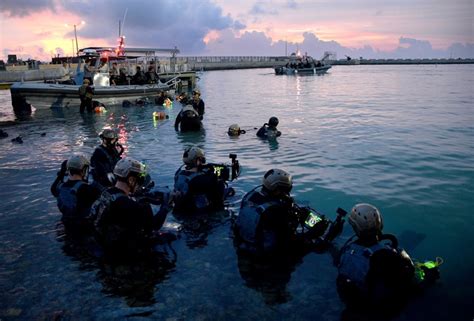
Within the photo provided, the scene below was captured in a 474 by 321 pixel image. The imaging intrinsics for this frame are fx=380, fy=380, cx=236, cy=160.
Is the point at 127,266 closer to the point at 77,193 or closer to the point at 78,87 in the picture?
the point at 77,193

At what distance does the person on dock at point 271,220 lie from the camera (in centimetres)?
571

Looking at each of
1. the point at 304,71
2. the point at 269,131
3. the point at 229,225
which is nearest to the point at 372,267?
the point at 229,225

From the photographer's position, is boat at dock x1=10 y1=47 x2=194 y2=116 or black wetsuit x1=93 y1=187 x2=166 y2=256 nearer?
black wetsuit x1=93 y1=187 x2=166 y2=256

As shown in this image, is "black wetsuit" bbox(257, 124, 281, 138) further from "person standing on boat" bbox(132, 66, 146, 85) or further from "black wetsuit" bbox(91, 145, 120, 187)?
"person standing on boat" bbox(132, 66, 146, 85)

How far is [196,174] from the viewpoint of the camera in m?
7.52

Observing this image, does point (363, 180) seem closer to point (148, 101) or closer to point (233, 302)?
point (233, 302)

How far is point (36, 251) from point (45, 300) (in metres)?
1.72

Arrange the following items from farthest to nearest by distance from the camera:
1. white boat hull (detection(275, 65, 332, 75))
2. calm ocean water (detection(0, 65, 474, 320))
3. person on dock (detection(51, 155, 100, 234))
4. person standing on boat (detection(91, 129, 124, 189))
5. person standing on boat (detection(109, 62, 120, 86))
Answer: white boat hull (detection(275, 65, 332, 75)), person standing on boat (detection(109, 62, 120, 86)), person standing on boat (detection(91, 129, 124, 189)), person on dock (detection(51, 155, 100, 234)), calm ocean water (detection(0, 65, 474, 320))

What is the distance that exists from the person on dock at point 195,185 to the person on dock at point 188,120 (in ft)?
35.4

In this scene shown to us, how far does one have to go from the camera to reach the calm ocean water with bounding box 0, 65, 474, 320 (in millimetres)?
5164

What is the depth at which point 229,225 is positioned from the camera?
777cm

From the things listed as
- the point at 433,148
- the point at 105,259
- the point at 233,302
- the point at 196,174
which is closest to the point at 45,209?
the point at 105,259

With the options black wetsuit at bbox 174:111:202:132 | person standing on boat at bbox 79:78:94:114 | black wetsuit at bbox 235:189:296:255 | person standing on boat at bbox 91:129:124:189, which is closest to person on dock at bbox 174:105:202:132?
black wetsuit at bbox 174:111:202:132

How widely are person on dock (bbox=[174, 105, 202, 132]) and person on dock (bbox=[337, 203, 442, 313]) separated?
14.3m
